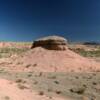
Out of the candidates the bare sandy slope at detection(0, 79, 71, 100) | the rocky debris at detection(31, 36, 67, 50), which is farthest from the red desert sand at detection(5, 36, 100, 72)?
the bare sandy slope at detection(0, 79, 71, 100)

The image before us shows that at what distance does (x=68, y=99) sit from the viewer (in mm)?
15234

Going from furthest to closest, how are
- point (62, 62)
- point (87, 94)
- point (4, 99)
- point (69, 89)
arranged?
point (62, 62), point (69, 89), point (87, 94), point (4, 99)

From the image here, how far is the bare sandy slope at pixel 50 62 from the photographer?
31641 mm

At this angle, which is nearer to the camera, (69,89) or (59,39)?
(69,89)

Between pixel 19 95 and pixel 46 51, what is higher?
pixel 46 51

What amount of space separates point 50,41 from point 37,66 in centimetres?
523

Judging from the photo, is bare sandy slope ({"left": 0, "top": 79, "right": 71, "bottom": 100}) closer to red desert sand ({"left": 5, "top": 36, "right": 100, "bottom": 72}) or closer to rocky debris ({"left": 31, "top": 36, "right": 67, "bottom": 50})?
red desert sand ({"left": 5, "top": 36, "right": 100, "bottom": 72})

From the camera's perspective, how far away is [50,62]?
32.9 metres

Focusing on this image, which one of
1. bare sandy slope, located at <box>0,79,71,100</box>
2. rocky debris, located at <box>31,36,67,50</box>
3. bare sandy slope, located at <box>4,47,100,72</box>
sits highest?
rocky debris, located at <box>31,36,67,50</box>

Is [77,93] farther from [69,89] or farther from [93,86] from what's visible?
[93,86]

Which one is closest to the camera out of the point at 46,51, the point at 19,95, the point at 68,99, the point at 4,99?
the point at 4,99

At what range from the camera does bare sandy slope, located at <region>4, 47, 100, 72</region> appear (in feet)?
104

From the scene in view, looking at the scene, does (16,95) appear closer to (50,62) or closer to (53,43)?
(50,62)

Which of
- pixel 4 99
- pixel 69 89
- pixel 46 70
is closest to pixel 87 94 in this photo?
pixel 69 89
